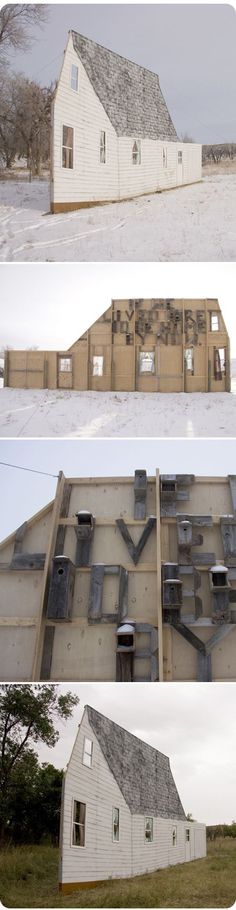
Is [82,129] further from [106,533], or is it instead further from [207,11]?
[106,533]

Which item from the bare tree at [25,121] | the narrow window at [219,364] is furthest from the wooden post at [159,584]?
the bare tree at [25,121]

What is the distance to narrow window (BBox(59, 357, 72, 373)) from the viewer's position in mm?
9094

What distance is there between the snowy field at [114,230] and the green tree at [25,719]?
192 inches

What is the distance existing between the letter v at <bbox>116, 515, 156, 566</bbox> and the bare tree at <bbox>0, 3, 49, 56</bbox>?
605cm

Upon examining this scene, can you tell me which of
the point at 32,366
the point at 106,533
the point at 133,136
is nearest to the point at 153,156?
the point at 133,136

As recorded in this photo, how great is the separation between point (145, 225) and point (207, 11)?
2690 millimetres

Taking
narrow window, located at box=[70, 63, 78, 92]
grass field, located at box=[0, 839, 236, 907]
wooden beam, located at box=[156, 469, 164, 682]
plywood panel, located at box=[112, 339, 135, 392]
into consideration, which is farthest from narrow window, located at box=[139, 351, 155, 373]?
grass field, located at box=[0, 839, 236, 907]

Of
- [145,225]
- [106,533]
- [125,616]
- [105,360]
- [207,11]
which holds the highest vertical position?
[207,11]

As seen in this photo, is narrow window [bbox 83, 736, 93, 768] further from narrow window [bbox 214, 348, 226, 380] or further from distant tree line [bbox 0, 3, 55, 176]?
distant tree line [bbox 0, 3, 55, 176]

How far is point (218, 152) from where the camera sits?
1014cm

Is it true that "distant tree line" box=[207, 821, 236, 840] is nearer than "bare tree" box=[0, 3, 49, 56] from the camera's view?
Yes

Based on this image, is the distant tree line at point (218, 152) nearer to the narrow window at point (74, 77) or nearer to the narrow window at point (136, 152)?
the narrow window at point (136, 152)

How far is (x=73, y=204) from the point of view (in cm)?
916

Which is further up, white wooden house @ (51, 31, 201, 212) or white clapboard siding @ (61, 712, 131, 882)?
white wooden house @ (51, 31, 201, 212)
